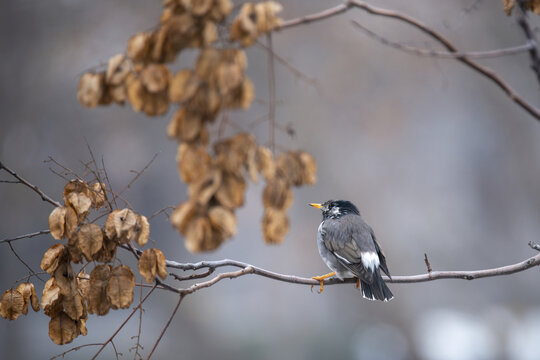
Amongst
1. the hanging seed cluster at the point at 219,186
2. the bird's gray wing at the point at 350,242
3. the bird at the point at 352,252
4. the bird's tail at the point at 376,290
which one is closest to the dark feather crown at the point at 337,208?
the bird at the point at 352,252

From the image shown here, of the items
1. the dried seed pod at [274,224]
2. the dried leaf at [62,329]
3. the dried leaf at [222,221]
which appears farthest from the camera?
the dried leaf at [62,329]

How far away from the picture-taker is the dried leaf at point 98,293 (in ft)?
8.04

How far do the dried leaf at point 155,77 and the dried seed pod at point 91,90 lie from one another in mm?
227

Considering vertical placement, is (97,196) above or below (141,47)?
below

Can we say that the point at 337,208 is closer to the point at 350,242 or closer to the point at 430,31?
the point at 350,242

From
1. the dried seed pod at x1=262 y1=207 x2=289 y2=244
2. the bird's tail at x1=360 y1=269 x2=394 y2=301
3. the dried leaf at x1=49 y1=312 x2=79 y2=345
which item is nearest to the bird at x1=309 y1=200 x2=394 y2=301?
the bird's tail at x1=360 y1=269 x2=394 y2=301

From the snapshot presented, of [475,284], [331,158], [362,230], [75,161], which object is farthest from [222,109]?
[475,284]

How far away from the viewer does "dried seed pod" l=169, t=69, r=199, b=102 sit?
1875 mm

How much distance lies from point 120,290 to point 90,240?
24cm

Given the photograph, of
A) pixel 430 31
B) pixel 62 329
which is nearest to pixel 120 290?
pixel 62 329

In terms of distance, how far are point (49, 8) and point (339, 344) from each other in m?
9.72

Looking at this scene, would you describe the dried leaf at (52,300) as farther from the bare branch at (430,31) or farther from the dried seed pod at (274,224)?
the bare branch at (430,31)

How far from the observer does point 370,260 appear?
421cm

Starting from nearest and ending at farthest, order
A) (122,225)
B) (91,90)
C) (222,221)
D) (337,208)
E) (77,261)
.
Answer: (222,221)
(91,90)
(122,225)
(77,261)
(337,208)
